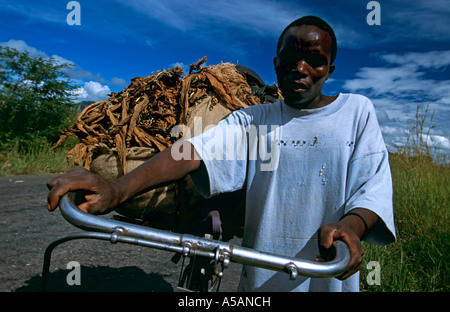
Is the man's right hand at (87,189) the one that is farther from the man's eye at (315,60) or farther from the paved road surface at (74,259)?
the paved road surface at (74,259)

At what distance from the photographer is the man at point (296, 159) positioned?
1457 millimetres

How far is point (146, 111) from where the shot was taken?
214 centimetres

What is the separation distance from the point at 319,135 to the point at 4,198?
6937mm

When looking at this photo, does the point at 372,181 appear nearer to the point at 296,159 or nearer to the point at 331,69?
the point at 296,159

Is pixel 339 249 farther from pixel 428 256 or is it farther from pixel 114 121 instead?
pixel 428 256

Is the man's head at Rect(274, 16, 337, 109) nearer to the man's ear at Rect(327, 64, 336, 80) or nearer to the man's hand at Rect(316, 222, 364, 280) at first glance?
the man's ear at Rect(327, 64, 336, 80)

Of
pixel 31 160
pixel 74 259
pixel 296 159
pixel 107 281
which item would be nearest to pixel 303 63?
pixel 296 159

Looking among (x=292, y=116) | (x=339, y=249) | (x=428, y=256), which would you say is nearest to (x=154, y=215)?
(x=292, y=116)

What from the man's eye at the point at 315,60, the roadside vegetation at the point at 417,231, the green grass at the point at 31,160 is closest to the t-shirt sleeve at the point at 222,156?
the man's eye at the point at 315,60

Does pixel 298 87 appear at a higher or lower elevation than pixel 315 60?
lower

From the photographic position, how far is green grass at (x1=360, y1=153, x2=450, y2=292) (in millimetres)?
3219

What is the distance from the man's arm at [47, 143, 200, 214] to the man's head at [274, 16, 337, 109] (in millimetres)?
567

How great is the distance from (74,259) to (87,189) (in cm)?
338

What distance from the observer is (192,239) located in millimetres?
958
